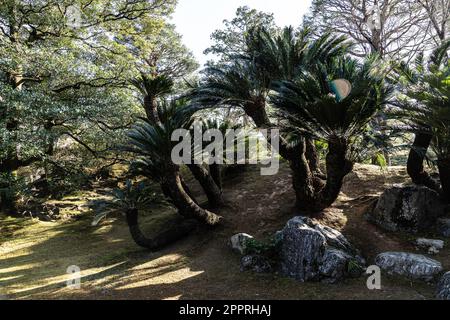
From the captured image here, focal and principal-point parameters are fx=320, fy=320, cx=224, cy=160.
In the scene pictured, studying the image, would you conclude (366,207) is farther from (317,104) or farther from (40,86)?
(40,86)

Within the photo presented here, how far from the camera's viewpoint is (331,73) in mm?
6953

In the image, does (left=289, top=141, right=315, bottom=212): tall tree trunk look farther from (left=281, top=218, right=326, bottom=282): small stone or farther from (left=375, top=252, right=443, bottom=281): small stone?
(left=375, top=252, right=443, bottom=281): small stone

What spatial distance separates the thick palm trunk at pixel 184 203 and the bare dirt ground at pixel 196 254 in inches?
16.0

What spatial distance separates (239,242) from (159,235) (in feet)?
7.88

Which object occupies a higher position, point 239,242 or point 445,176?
point 445,176

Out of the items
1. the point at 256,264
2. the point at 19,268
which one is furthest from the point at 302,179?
the point at 19,268

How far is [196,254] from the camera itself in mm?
8078

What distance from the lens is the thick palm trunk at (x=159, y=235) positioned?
8.31 meters

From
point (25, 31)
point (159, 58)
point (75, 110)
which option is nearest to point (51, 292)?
point (75, 110)

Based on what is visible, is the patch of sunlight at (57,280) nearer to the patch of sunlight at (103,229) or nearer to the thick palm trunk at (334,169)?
the patch of sunlight at (103,229)

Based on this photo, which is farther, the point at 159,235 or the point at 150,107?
the point at 159,235

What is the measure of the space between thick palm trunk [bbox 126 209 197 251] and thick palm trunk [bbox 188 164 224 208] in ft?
3.66

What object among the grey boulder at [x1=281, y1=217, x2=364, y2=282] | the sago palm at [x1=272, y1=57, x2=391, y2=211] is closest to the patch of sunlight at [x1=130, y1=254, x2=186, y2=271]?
the grey boulder at [x1=281, y1=217, x2=364, y2=282]

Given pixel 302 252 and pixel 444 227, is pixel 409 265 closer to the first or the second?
pixel 302 252
